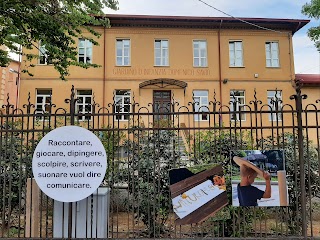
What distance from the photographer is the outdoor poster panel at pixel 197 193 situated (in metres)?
4.89

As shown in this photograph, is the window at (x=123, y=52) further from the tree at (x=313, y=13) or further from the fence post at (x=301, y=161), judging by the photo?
the fence post at (x=301, y=161)

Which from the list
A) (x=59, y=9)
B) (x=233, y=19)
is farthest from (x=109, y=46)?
(x=59, y=9)

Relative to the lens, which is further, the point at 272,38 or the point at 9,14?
the point at 272,38

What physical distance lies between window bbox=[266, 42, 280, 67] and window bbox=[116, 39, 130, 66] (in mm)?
9948

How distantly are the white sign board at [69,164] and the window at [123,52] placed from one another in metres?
17.6

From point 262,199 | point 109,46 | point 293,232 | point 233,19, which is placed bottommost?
point 293,232

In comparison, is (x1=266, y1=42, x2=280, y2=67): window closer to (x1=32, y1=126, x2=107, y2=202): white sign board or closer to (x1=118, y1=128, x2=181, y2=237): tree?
(x1=118, y1=128, x2=181, y2=237): tree

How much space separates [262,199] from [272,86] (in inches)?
745

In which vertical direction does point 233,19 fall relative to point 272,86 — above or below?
above

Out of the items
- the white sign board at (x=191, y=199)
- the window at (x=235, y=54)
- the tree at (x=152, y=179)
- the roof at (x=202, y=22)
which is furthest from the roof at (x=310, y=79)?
the white sign board at (x=191, y=199)

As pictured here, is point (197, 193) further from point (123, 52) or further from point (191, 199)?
point (123, 52)

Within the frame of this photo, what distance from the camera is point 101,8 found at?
796 centimetres

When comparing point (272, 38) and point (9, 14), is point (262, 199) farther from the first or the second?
point (272, 38)

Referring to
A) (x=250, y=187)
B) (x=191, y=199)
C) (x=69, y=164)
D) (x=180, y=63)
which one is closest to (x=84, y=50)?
(x=180, y=63)
